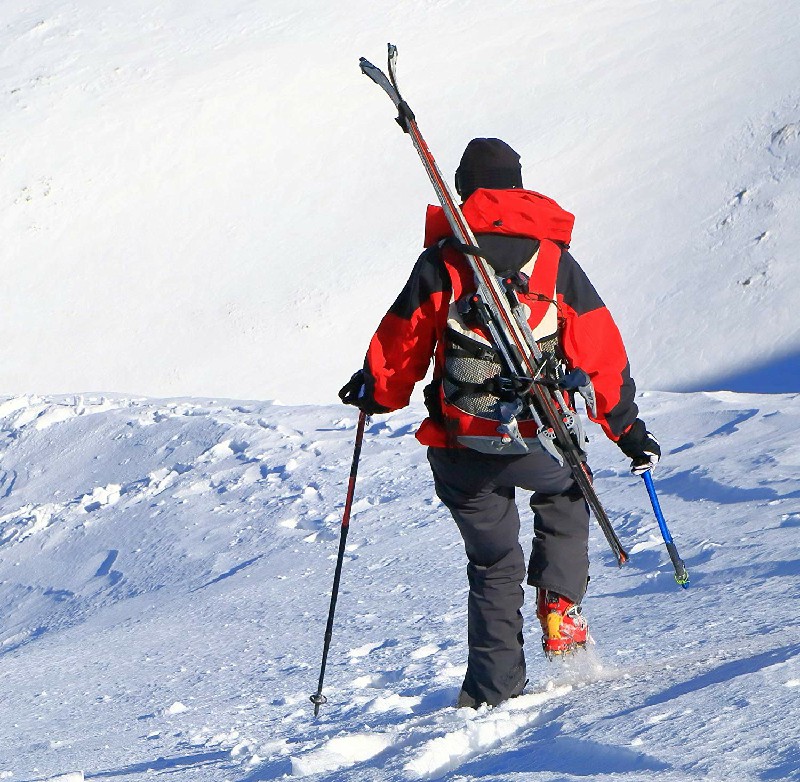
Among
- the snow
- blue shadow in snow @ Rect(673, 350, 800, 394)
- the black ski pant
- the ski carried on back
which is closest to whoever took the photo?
the ski carried on back

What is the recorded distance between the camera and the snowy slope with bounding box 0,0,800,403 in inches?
457

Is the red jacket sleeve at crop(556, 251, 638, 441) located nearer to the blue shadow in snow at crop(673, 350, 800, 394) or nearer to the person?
the person

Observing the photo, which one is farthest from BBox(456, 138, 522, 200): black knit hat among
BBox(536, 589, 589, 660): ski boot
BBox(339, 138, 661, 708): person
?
BBox(536, 589, 589, 660): ski boot

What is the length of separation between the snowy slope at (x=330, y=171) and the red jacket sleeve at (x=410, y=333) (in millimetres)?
7078

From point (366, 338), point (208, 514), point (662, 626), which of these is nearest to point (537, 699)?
point (662, 626)

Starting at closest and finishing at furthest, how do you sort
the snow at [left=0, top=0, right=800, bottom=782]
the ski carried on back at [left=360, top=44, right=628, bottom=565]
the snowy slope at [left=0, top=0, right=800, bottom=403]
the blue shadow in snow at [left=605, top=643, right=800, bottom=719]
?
1. the blue shadow in snow at [left=605, top=643, right=800, bottom=719]
2. the ski carried on back at [left=360, top=44, right=628, bottom=565]
3. the snow at [left=0, top=0, right=800, bottom=782]
4. the snowy slope at [left=0, top=0, right=800, bottom=403]

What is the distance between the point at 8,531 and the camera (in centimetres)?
727

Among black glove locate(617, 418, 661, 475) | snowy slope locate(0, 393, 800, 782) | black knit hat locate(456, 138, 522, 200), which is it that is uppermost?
black knit hat locate(456, 138, 522, 200)

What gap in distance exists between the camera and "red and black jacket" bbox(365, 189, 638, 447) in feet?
9.81

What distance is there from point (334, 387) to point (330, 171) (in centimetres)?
451

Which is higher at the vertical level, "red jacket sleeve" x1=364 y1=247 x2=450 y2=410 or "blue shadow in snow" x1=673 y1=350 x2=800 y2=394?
"red jacket sleeve" x1=364 y1=247 x2=450 y2=410

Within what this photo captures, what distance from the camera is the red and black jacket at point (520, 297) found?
2.99 metres

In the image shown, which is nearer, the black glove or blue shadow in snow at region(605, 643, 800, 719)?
blue shadow in snow at region(605, 643, 800, 719)

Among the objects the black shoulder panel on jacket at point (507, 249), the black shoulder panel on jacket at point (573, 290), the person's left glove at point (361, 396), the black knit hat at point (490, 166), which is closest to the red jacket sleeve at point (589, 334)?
the black shoulder panel on jacket at point (573, 290)
